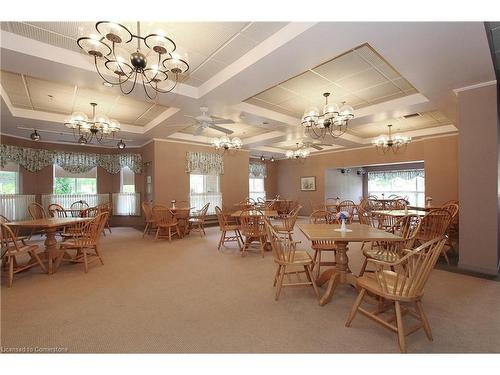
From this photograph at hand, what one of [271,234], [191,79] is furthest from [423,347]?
[191,79]

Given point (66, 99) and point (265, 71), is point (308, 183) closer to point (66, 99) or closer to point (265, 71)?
point (265, 71)

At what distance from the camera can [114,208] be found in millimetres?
8281

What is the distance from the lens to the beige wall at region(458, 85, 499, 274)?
3.44 meters

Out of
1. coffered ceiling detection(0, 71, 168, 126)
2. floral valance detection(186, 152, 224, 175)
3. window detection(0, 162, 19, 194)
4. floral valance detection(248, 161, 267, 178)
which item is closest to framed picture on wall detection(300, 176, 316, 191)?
floral valance detection(248, 161, 267, 178)

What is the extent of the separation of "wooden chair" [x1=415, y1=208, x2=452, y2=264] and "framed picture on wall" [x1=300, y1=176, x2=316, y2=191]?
22.0ft

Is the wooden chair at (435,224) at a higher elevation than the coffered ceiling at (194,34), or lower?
lower

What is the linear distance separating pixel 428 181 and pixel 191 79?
Answer: 22.3ft

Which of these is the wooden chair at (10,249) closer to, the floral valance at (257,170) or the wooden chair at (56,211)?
the wooden chair at (56,211)

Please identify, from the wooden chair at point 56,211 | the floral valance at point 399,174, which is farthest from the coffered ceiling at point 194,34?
the floral valance at point 399,174

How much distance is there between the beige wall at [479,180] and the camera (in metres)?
3.44

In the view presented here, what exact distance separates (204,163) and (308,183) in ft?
16.5

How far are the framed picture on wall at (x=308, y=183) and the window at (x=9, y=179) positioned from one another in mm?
Result: 9899
